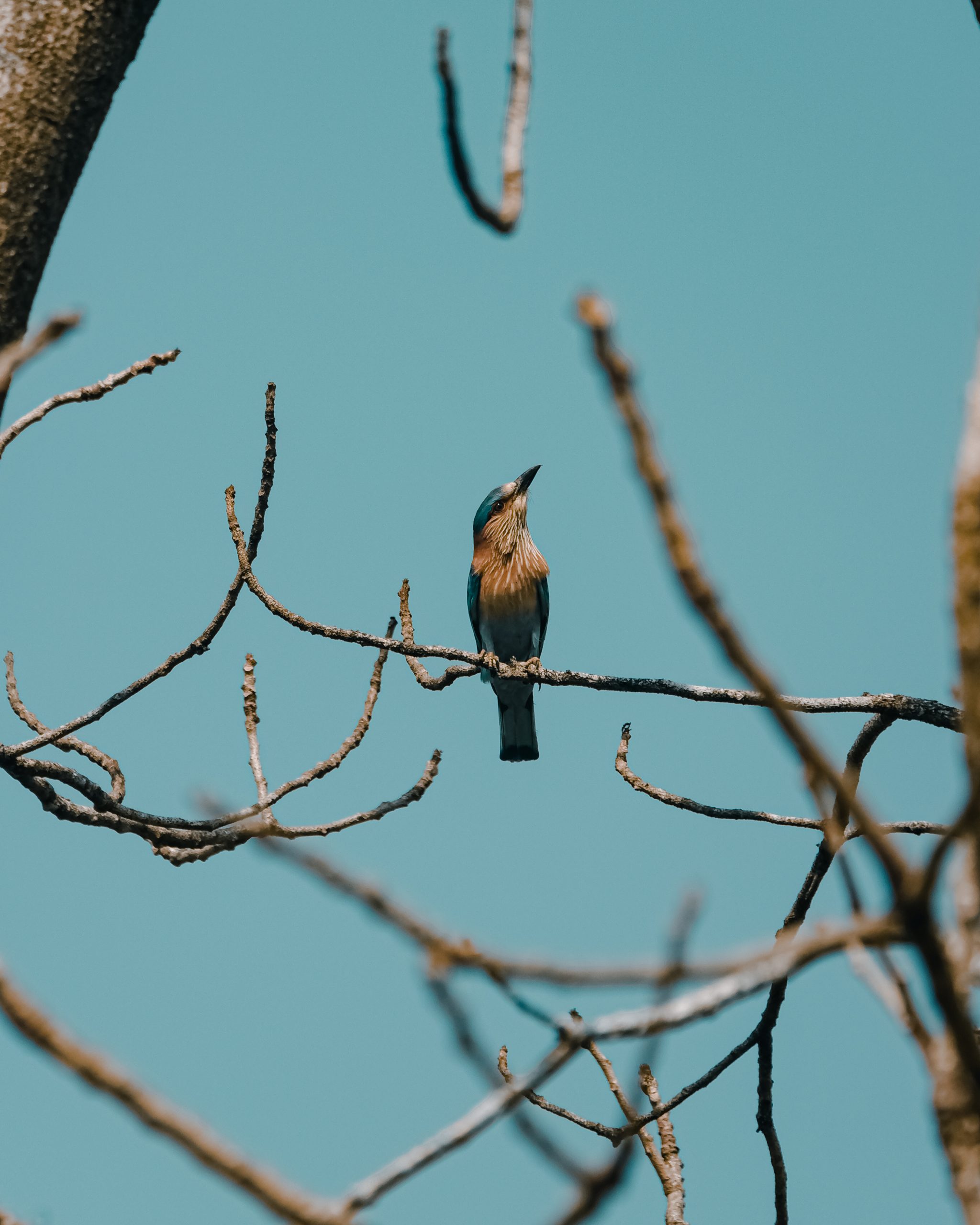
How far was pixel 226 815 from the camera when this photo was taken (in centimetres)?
378

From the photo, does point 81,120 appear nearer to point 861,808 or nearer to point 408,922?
point 408,922

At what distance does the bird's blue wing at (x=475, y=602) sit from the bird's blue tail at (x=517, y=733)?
606 millimetres

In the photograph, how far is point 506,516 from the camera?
1059cm

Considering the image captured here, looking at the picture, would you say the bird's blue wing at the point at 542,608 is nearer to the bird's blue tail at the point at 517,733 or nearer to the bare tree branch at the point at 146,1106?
the bird's blue tail at the point at 517,733

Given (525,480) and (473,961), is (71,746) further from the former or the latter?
(525,480)

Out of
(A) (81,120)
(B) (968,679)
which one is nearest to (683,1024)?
(B) (968,679)

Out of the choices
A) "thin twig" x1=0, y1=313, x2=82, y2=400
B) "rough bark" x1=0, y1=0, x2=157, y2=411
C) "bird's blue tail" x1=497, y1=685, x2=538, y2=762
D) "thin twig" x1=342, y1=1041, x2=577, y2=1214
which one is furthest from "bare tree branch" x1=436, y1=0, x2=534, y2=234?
"bird's blue tail" x1=497, y1=685, x2=538, y2=762

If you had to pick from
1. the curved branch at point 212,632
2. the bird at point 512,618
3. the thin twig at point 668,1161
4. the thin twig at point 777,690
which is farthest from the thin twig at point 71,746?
the bird at point 512,618

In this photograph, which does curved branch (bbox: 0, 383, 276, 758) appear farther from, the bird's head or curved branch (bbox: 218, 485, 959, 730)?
the bird's head

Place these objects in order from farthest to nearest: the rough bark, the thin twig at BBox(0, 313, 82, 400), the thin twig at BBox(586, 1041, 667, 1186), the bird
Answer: the bird, the thin twig at BBox(586, 1041, 667, 1186), the rough bark, the thin twig at BBox(0, 313, 82, 400)

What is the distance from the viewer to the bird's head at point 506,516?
1042cm

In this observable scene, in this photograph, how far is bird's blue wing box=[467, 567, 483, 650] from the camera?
1030 centimetres

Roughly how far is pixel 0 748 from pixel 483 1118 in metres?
2.89

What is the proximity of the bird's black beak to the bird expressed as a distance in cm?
41
